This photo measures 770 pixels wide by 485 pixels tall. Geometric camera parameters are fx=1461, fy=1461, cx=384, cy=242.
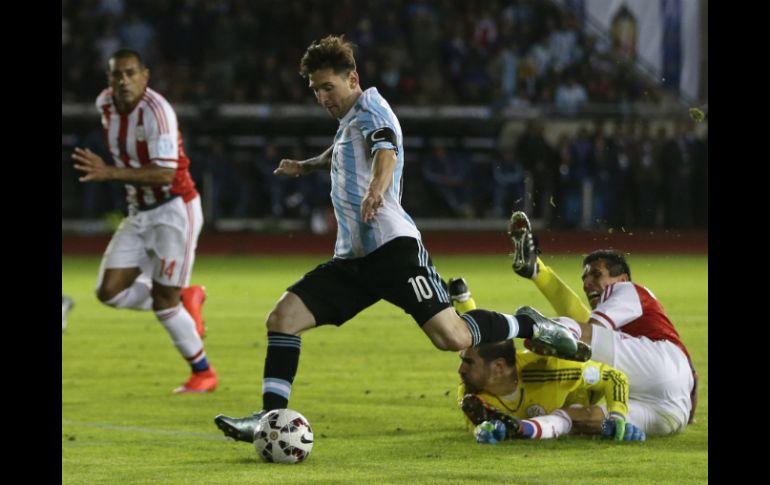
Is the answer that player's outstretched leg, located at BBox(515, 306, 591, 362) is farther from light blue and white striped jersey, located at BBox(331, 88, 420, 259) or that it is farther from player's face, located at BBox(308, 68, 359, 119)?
player's face, located at BBox(308, 68, 359, 119)

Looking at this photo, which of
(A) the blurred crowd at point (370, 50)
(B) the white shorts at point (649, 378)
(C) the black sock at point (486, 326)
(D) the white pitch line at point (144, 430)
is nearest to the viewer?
(C) the black sock at point (486, 326)

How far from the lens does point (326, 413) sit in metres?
9.01

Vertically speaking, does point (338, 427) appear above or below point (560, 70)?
below

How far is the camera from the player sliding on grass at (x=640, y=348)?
25.5 feet

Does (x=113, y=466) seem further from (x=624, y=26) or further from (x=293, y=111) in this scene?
(x=624, y=26)

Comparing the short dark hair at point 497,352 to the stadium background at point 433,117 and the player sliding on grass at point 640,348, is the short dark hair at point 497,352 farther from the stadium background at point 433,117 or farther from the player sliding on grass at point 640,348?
the stadium background at point 433,117

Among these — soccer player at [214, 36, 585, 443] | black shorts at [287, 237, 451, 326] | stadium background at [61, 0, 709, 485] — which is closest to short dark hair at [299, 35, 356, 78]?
soccer player at [214, 36, 585, 443]

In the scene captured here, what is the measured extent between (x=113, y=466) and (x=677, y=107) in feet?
75.2

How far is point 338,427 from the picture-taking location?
8398 millimetres

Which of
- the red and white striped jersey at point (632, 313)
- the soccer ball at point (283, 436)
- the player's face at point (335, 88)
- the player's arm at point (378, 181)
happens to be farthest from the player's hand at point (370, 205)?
the red and white striped jersey at point (632, 313)

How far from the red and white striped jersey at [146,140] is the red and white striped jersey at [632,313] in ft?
11.9

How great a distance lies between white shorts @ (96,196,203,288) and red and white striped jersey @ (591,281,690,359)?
3.54 meters

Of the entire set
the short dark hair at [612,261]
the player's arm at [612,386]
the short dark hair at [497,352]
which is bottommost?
the player's arm at [612,386]
